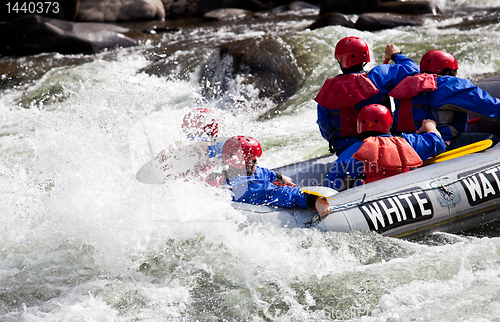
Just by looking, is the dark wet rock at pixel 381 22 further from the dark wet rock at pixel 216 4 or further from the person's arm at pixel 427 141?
the person's arm at pixel 427 141

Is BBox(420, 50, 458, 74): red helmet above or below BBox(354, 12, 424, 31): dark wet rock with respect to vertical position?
below

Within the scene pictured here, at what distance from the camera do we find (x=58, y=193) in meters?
3.58

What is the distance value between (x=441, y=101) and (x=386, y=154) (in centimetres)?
96

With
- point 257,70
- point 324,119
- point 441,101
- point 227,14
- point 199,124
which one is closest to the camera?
point 199,124

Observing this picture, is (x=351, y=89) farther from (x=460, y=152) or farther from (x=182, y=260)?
(x=182, y=260)

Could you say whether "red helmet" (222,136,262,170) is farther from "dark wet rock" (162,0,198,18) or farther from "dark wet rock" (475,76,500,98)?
"dark wet rock" (162,0,198,18)

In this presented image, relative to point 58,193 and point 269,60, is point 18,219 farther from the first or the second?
Answer: point 269,60

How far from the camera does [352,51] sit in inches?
165

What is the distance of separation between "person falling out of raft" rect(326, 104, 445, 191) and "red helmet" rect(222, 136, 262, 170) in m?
0.88

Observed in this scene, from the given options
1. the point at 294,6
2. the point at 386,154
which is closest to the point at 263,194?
the point at 386,154

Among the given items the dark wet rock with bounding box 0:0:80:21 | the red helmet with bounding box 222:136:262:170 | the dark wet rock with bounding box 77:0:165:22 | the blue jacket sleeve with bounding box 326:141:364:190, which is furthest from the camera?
the dark wet rock with bounding box 77:0:165:22

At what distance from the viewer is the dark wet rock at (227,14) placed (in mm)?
13852

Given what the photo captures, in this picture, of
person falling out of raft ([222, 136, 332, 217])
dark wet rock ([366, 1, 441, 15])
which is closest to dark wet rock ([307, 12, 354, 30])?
dark wet rock ([366, 1, 441, 15])

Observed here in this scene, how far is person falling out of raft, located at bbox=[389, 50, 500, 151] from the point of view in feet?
13.3
